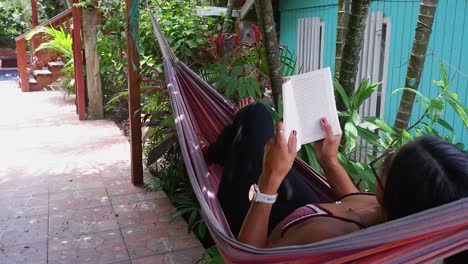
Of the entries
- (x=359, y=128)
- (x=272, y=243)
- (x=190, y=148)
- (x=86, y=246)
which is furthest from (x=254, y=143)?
(x=86, y=246)

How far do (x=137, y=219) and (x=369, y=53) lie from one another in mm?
2109

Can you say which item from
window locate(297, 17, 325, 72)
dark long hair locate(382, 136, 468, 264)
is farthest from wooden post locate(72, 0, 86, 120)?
dark long hair locate(382, 136, 468, 264)

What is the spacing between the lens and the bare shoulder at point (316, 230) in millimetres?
970

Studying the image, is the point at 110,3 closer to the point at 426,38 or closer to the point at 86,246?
the point at 86,246

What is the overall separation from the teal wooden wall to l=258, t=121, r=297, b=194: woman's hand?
61.5 inches

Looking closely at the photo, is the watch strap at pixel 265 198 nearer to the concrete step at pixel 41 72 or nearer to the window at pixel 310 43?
the window at pixel 310 43

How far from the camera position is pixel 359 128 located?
5.87ft

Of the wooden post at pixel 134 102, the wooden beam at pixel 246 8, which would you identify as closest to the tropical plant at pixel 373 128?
the wooden post at pixel 134 102

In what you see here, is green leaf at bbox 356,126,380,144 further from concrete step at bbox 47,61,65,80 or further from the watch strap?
concrete step at bbox 47,61,65,80

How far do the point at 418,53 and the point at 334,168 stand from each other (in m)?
0.81

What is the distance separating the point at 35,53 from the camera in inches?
325

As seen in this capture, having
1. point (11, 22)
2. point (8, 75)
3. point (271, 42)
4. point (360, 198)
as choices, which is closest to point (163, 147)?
point (271, 42)

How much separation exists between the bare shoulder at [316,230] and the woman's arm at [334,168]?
352 millimetres

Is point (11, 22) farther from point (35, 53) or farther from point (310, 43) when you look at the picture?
point (310, 43)
